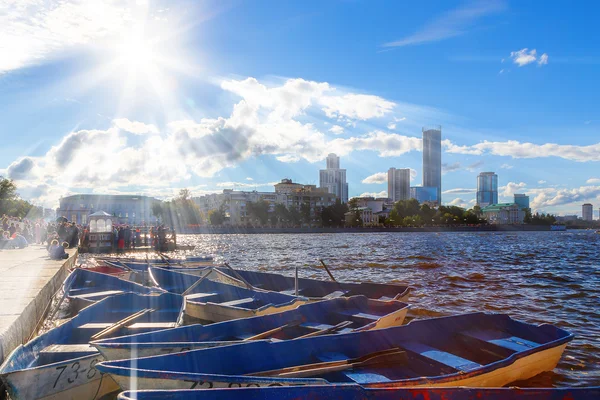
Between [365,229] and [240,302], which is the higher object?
A: [240,302]

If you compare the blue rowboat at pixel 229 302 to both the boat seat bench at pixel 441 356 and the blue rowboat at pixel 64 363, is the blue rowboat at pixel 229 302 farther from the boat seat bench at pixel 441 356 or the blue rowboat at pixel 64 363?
the boat seat bench at pixel 441 356

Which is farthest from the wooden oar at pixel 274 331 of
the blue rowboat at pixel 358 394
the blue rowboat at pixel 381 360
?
the blue rowboat at pixel 358 394

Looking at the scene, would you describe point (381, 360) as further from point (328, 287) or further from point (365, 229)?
point (365, 229)

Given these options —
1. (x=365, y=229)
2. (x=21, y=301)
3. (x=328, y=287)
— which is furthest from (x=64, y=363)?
(x=365, y=229)

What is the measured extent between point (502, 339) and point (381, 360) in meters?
2.75

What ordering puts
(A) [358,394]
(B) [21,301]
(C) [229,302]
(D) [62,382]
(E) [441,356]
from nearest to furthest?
1. (A) [358,394]
2. (D) [62,382]
3. (E) [441,356]
4. (B) [21,301]
5. (C) [229,302]

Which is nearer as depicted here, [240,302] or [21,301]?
[21,301]

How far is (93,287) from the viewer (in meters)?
13.9

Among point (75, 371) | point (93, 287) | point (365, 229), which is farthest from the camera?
point (365, 229)

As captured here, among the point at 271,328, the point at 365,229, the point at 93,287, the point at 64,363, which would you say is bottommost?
the point at 365,229

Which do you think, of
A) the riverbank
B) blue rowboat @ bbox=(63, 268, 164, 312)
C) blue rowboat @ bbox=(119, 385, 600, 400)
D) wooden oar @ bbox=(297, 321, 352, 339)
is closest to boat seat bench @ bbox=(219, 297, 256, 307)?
blue rowboat @ bbox=(63, 268, 164, 312)

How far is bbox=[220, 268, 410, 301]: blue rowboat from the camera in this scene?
506 inches

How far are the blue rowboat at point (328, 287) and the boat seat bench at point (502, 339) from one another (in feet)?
12.2

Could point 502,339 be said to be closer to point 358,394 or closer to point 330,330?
point 330,330
